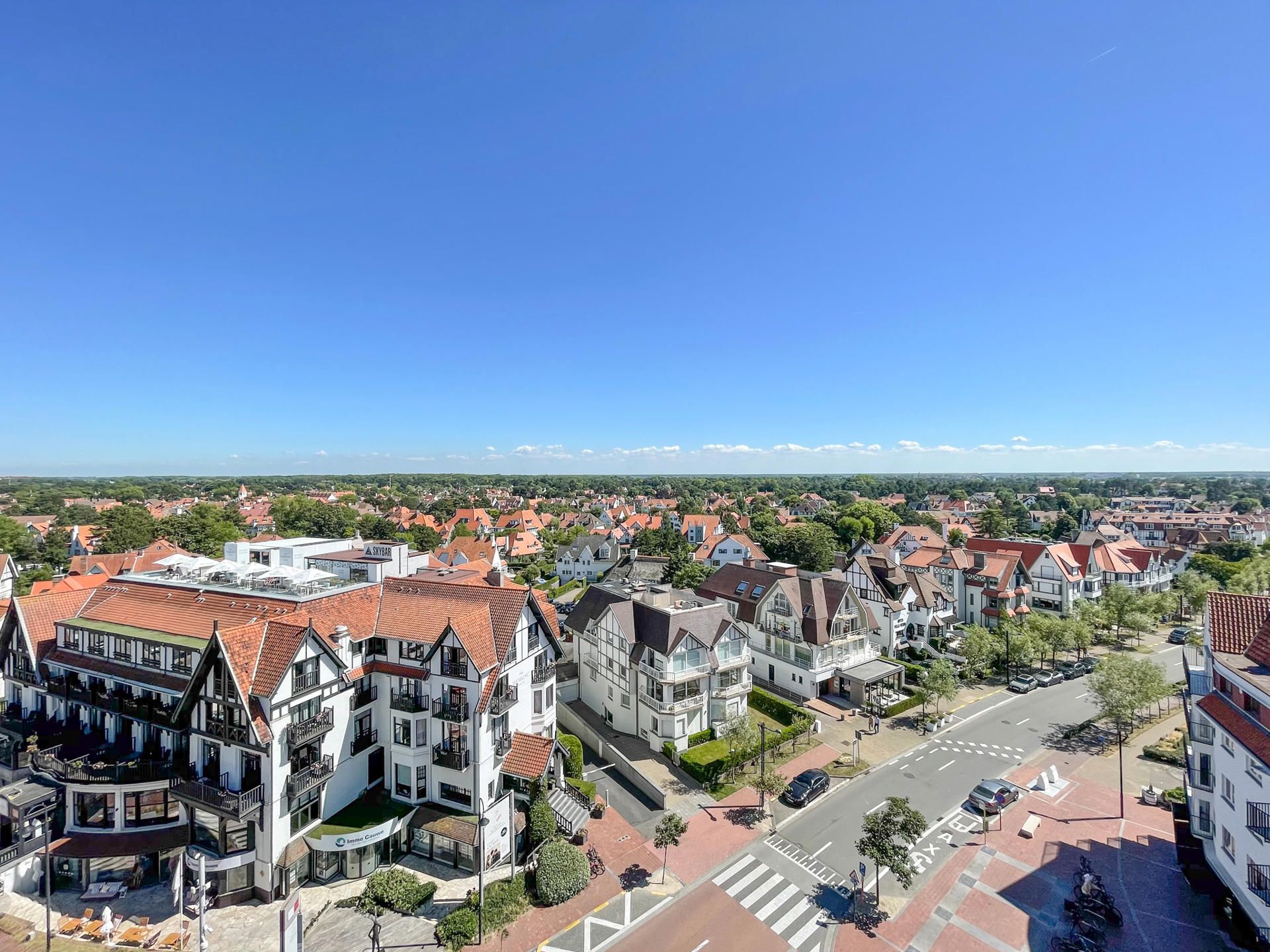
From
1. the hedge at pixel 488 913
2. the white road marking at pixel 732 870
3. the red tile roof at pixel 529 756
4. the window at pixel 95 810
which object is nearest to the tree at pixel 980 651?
the white road marking at pixel 732 870

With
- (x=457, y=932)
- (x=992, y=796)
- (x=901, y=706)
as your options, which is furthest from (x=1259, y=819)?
(x=457, y=932)

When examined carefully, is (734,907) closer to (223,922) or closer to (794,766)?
(794,766)

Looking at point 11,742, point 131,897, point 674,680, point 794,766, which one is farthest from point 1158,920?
point 11,742

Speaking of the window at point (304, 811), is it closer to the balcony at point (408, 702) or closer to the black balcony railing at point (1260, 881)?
the balcony at point (408, 702)

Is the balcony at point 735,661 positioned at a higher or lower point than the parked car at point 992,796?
higher

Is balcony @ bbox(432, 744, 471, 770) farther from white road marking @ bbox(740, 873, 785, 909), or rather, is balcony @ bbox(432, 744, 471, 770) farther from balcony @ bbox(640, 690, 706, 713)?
balcony @ bbox(640, 690, 706, 713)
